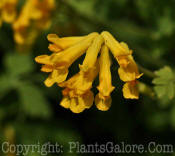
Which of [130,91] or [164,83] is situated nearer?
[130,91]

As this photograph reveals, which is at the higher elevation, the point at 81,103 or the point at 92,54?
the point at 92,54

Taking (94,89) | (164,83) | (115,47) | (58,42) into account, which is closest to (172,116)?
(94,89)

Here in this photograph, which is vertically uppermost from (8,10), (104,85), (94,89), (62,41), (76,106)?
(8,10)

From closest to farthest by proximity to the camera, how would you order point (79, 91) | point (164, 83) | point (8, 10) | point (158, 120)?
point (79, 91)
point (164, 83)
point (8, 10)
point (158, 120)

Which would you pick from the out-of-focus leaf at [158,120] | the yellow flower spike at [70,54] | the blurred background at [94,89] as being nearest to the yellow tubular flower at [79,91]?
the yellow flower spike at [70,54]

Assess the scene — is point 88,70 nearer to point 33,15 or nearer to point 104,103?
point 104,103

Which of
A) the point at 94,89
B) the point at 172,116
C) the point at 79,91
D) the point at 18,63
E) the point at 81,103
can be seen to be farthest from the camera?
the point at 18,63

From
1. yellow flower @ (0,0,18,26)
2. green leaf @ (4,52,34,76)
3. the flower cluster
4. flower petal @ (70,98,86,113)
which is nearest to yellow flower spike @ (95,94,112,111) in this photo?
the flower cluster
